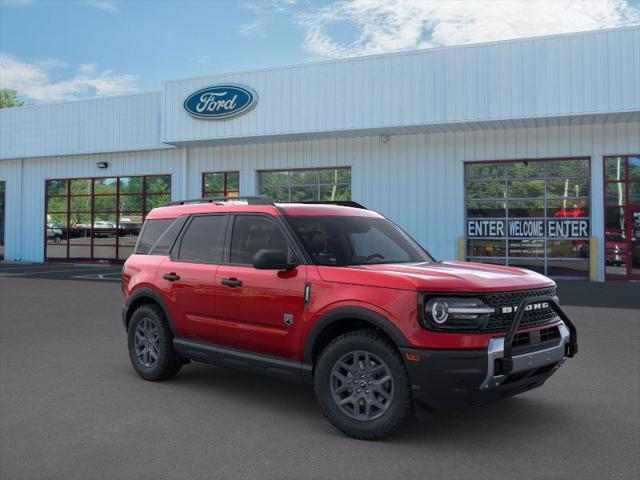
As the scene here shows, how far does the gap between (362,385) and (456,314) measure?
2.89ft

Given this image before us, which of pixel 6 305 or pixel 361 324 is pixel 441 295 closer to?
pixel 361 324

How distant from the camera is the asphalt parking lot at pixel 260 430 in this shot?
158 inches

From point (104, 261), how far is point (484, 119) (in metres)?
17.1

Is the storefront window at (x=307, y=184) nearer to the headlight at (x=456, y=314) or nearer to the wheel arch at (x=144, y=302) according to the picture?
the wheel arch at (x=144, y=302)

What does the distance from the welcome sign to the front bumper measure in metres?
15.8

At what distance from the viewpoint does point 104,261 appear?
87.7 ft

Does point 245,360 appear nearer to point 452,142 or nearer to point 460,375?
point 460,375

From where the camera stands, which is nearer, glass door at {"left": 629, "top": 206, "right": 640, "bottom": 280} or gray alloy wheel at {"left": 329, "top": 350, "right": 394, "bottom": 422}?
gray alloy wheel at {"left": 329, "top": 350, "right": 394, "bottom": 422}

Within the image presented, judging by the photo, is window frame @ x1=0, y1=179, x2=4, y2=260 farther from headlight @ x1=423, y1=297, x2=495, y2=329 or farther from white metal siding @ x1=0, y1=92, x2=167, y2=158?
headlight @ x1=423, y1=297, x2=495, y2=329

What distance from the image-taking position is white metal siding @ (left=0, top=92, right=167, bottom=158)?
25031 mm

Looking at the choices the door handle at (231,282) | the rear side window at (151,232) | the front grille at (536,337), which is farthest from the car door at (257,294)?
the front grille at (536,337)

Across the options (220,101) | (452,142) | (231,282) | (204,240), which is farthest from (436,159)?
(231,282)

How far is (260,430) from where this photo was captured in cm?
477

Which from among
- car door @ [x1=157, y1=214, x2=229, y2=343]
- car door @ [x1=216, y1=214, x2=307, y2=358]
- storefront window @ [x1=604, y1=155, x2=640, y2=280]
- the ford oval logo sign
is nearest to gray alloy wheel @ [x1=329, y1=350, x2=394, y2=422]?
car door @ [x1=216, y1=214, x2=307, y2=358]
